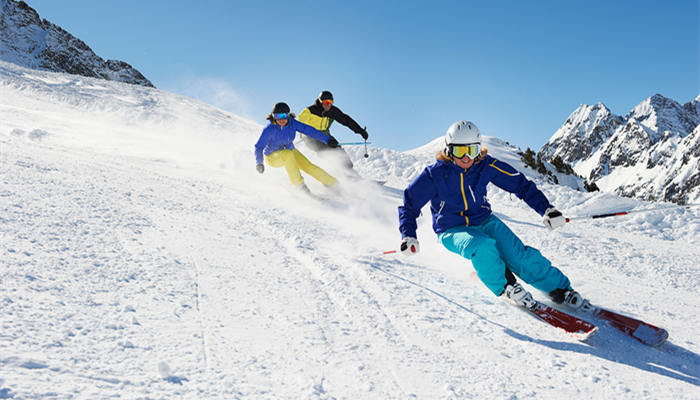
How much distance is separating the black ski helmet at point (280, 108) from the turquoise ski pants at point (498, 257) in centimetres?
472

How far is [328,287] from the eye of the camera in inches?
134

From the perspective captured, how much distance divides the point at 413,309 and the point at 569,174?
70.5 feet

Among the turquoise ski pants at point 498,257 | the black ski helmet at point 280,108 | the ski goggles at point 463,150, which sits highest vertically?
the black ski helmet at point 280,108

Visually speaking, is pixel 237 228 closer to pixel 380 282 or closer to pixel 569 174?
pixel 380 282

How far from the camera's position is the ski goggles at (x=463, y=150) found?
386 cm

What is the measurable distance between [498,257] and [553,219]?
730mm

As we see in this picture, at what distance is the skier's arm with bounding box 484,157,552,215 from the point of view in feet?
13.2

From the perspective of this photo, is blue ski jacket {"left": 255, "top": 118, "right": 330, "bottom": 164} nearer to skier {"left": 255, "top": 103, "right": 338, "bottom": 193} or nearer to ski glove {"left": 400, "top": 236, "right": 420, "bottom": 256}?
skier {"left": 255, "top": 103, "right": 338, "bottom": 193}

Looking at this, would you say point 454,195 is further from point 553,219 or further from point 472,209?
point 553,219

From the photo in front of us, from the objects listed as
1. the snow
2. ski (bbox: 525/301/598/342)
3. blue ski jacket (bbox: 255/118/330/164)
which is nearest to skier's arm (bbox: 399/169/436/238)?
the snow

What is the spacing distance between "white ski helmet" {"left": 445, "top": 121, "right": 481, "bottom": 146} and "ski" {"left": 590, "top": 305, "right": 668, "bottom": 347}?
5.52 feet

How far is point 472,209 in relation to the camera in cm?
392

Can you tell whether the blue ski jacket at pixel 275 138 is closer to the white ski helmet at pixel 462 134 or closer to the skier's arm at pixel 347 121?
the skier's arm at pixel 347 121

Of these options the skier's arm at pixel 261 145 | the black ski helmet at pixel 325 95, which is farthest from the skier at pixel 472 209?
the black ski helmet at pixel 325 95
